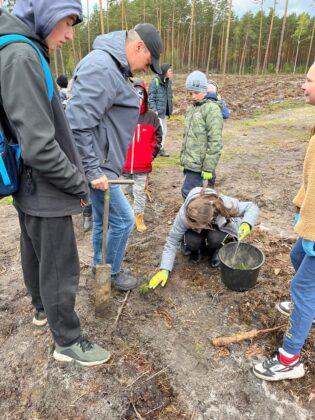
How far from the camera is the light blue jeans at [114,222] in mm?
2590

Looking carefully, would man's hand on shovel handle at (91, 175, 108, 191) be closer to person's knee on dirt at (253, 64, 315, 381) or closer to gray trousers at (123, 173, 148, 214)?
person's knee on dirt at (253, 64, 315, 381)

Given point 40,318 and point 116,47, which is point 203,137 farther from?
point 40,318

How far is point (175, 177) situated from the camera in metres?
6.45

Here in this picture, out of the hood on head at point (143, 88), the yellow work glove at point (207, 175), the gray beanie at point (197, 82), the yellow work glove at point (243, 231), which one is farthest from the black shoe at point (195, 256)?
the gray beanie at point (197, 82)

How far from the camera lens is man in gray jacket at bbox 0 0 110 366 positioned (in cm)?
145

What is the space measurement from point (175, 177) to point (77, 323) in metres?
4.50

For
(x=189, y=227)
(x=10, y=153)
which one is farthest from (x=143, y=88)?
(x=10, y=153)

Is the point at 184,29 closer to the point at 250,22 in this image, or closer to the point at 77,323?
the point at 250,22

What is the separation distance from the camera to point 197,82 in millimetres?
3910

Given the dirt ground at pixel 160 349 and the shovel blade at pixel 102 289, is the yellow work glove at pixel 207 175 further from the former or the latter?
the shovel blade at pixel 102 289

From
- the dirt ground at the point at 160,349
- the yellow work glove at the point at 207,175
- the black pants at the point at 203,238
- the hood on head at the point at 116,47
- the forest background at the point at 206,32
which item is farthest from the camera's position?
the forest background at the point at 206,32

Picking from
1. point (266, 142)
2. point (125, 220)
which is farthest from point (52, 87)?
point (266, 142)

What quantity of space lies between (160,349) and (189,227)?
110 cm

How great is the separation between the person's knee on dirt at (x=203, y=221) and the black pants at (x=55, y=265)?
1053 mm
